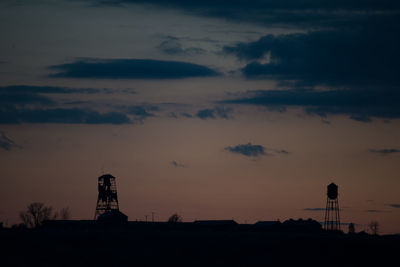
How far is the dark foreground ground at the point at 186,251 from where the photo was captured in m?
75.4

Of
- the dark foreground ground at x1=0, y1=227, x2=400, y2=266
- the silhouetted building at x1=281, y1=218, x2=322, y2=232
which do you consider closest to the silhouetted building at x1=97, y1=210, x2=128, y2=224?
the dark foreground ground at x1=0, y1=227, x2=400, y2=266

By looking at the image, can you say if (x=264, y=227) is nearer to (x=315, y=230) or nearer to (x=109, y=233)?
(x=315, y=230)

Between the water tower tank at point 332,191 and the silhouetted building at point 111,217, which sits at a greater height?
the water tower tank at point 332,191

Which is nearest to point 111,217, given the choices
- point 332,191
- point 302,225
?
point 332,191

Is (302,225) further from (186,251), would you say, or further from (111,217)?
(186,251)

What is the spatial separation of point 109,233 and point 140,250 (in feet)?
45.4

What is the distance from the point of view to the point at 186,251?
272 ft

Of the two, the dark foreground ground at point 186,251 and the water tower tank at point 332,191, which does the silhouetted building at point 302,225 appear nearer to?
the water tower tank at point 332,191

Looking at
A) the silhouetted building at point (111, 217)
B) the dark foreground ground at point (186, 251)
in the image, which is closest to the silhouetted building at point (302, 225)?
the silhouetted building at point (111, 217)

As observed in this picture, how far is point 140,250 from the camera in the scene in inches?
3253

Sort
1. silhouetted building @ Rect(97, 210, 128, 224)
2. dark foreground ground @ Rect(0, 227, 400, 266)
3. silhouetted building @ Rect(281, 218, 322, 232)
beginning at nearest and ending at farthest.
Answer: dark foreground ground @ Rect(0, 227, 400, 266) → silhouetted building @ Rect(97, 210, 128, 224) → silhouetted building @ Rect(281, 218, 322, 232)

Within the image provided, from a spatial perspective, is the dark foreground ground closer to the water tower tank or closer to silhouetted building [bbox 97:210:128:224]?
the water tower tank

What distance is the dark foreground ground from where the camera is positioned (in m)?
75.4

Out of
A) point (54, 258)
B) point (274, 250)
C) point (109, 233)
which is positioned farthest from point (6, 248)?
point (274, 250)
